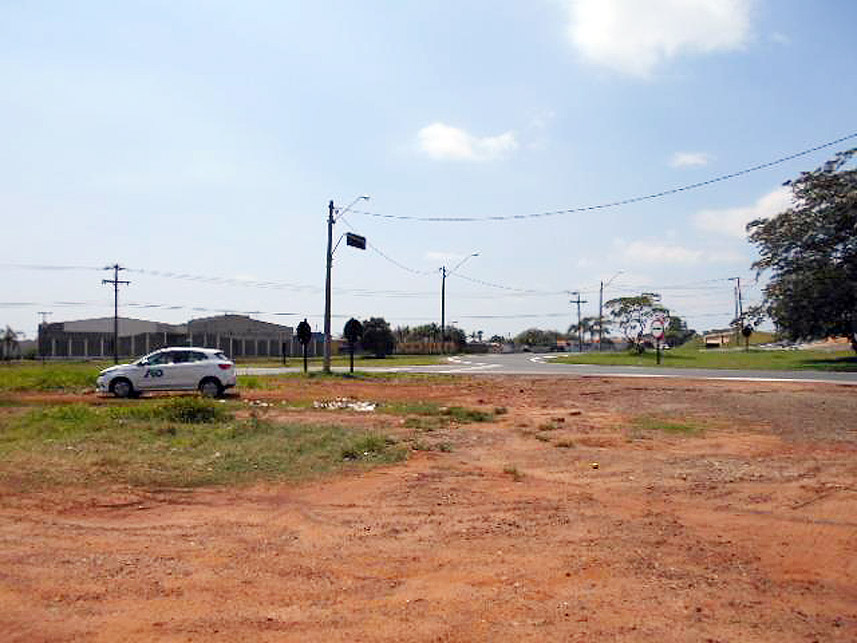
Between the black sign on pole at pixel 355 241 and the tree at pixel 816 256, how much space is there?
89.5 feet

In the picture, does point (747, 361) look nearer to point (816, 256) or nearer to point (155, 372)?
point (816, 256)

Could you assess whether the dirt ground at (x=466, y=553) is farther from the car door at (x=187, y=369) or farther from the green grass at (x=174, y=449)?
the car door at (x=187, y=369)

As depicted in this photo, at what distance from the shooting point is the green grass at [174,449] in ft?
33.9

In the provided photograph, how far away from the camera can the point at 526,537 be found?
728 centimetres

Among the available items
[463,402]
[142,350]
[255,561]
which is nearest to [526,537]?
[255,561]

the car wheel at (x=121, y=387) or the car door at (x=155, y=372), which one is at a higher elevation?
the car door at (x=155, y=372)

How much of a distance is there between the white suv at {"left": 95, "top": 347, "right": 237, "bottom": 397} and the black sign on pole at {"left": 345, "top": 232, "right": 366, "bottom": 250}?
50.4ft

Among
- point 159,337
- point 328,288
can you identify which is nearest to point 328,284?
point 328,288

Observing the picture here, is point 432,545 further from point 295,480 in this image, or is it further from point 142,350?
point 142,350

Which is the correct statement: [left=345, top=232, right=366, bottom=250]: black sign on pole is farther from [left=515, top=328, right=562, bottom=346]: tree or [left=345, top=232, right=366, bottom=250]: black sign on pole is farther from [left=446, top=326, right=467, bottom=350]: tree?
[left=515, top=328, right=562, bottom=346]: tree

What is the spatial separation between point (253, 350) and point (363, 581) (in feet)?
288

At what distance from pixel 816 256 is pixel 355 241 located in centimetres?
2933

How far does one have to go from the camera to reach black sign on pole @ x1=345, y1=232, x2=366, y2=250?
128 ft

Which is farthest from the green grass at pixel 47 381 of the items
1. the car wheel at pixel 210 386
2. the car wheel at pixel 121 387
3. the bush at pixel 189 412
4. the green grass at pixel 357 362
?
the green grass at pixel 357 362
